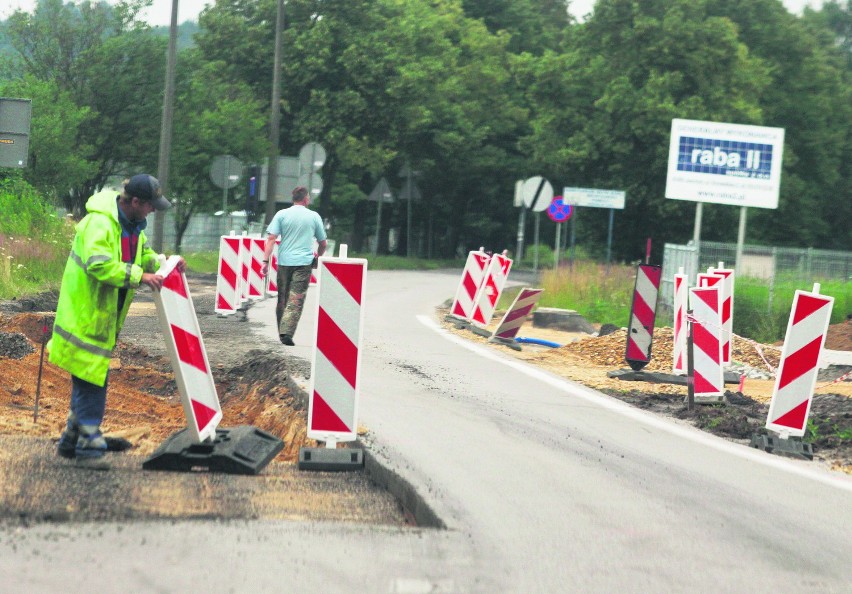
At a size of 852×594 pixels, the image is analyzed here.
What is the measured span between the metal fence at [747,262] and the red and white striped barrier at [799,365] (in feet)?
54.1

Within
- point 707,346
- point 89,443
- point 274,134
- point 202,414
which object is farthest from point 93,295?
point 274,134

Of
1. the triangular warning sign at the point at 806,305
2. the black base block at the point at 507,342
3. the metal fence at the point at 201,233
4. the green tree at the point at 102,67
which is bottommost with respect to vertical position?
the metal fence at the point at 201,233

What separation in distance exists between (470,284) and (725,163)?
14604 mm

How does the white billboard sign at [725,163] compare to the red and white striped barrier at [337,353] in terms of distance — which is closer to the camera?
the red and white striped barrier at [337,353]

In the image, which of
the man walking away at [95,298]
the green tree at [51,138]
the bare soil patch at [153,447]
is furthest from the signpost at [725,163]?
the man walking away at [95,298]

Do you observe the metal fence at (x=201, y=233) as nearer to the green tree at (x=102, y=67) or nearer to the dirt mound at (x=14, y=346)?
the green tree at (x=102, y=67)

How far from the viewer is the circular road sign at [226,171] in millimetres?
34438

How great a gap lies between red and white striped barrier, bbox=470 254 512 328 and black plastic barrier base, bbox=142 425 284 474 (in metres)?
13.5

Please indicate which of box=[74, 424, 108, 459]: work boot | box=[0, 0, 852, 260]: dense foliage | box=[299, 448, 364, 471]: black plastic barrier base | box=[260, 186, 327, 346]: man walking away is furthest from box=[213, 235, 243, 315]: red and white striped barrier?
box=[0, 0, 852, 260]: dense foliage

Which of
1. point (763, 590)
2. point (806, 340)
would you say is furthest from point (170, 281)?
point (806, 340)

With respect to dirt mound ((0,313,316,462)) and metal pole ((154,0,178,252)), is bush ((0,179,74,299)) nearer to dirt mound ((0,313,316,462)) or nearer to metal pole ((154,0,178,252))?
metal pole ((154,0,178,252))

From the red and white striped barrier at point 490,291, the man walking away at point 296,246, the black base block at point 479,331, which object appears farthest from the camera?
the red and white striped barrier at point 490,291

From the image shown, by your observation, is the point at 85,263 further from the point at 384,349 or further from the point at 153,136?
the point at 153,136

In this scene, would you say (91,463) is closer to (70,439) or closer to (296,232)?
(70,439)
